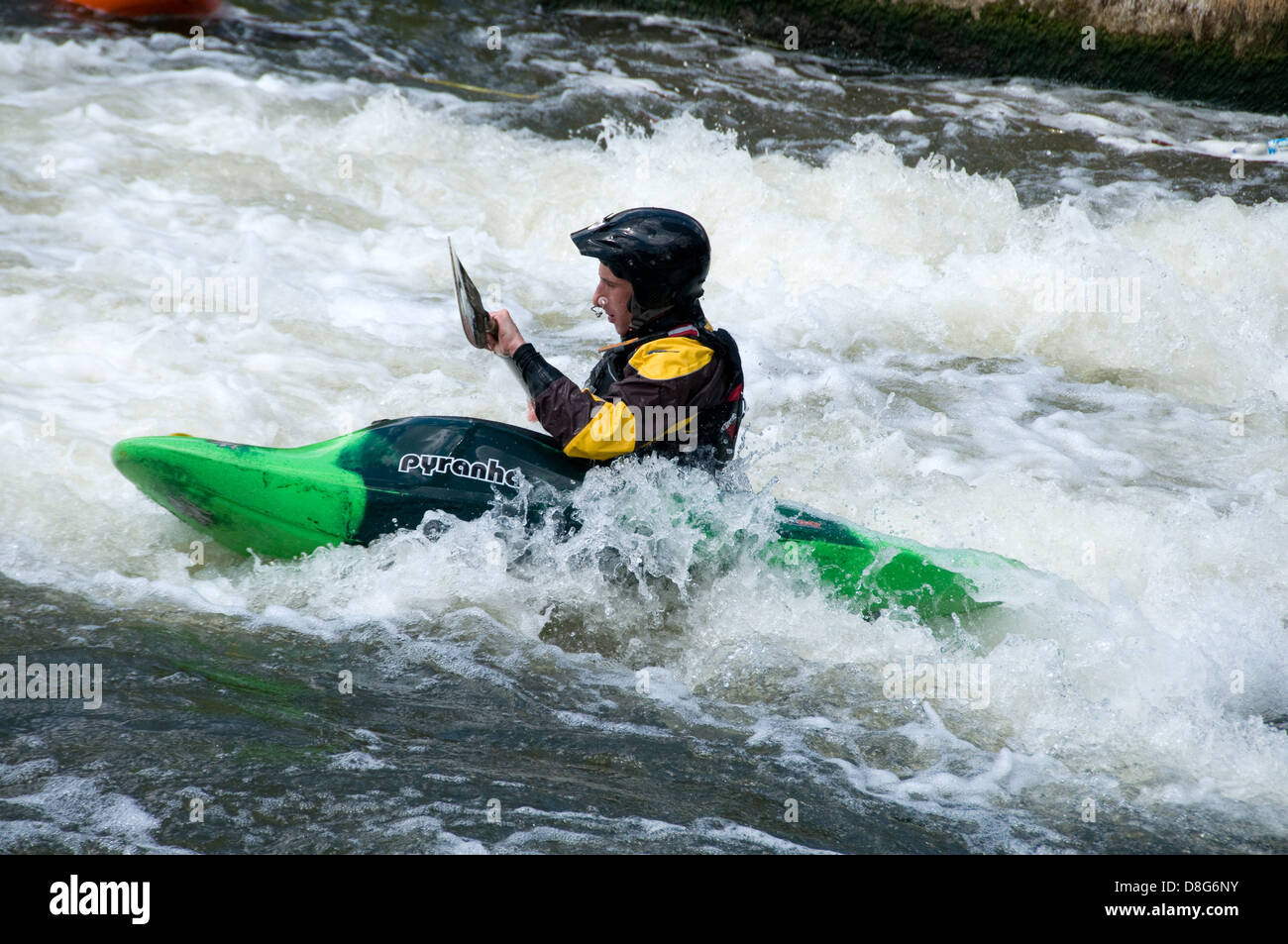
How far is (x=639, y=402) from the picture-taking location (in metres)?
3.44

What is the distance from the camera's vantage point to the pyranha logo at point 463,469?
12.2ft

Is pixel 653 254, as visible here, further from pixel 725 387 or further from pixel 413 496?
pixel 413 496

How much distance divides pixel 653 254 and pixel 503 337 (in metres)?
0.55

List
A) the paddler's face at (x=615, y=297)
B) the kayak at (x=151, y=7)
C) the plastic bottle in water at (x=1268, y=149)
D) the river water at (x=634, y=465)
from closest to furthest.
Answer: the river water at (x=634, y=465), the paddler's face at (x=615, y=297), the plastic bottle in water at (x=1268, y=149), the kayak at (x=151, y=7)

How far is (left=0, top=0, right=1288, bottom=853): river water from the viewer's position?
296 centimetres

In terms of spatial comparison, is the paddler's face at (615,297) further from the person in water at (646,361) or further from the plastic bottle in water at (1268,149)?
the plastic bottle in water at (1268,149)

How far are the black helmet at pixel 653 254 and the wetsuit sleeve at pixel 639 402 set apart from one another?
0.16 metres

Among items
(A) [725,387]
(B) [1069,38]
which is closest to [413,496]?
(A) [725,387]

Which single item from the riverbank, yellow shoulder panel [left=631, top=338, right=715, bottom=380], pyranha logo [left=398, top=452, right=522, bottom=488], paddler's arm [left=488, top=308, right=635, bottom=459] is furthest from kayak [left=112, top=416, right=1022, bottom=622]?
the riverbank

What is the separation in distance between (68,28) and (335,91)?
2.38 m
